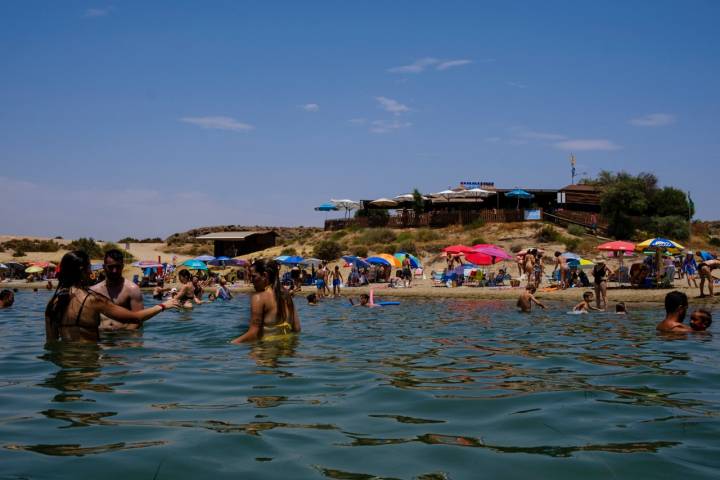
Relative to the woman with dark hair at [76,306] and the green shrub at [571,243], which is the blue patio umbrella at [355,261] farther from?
the woman with dark hair at [76,306]

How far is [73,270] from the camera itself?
634 cm

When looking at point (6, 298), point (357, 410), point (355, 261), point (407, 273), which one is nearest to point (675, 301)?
point (357, 410)

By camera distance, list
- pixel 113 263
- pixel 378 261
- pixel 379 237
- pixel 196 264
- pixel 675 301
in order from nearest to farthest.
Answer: pixel 113 263, pixel 675 301, pixel 378 261, pixel 196 264, pixel 379 237

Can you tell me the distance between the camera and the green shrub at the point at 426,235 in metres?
40.3

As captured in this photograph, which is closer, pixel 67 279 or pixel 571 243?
pixel 67 279

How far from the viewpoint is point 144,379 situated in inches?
224

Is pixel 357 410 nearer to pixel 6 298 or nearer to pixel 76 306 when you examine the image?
pixel 76 306

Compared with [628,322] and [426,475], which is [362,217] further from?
[426,475]

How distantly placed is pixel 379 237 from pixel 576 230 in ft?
38.7

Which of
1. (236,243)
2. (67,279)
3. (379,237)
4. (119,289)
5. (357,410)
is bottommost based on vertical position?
(357,410)

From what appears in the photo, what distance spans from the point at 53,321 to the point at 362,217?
40.4m

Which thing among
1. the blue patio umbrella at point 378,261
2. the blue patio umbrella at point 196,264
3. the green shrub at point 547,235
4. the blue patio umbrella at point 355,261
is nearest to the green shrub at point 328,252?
the blue patio umbrella at point 355,261

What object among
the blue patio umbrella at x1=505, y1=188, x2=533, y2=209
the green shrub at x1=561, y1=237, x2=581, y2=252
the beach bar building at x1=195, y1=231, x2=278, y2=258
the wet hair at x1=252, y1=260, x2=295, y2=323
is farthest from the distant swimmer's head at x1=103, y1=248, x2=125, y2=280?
the beach bar building at x1=195, y1=231, x2=278, y2=258

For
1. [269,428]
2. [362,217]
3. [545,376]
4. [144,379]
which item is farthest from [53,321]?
[362,217]
